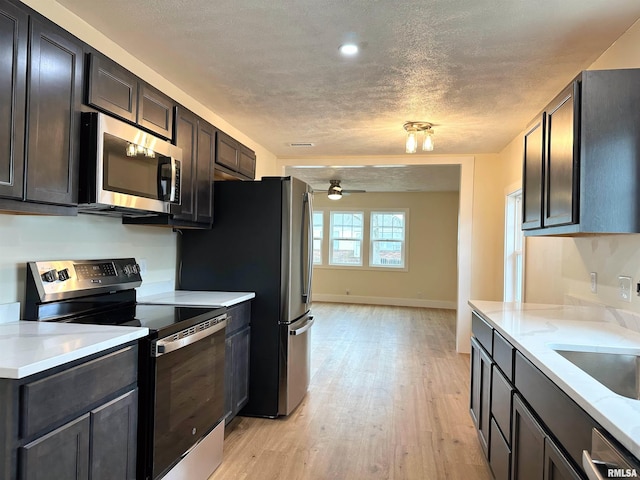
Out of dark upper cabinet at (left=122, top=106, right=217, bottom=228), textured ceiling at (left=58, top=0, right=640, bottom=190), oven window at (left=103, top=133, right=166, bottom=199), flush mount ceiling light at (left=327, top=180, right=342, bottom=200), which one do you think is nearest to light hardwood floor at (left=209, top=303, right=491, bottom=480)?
dark upper cabinet at (left=122, top=106, right=217, bottom=228)

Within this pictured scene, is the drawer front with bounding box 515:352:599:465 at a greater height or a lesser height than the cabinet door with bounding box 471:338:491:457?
greater

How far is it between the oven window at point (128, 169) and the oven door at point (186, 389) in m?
0.76

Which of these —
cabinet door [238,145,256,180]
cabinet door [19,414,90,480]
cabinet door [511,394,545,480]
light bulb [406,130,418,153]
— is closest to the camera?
cabinet door [19,414,90,480]

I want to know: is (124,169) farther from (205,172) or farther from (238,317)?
(238,317)

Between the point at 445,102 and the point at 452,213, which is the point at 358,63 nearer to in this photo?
the point at 445,102

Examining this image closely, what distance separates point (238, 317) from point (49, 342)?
1464 mm

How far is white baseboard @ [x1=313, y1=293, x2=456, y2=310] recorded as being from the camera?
8.92 meters

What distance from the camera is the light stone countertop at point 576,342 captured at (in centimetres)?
102

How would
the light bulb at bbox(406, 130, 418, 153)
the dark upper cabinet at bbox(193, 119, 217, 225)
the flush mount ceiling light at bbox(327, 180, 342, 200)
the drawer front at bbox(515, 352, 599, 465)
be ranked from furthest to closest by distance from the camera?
1. the flush mount ceiling light at bbox(327, 180, 342, 200)
2. the light bulb at bbox(406, 130, 418, 153)
3. the dark upper cabinet at bbox(193, 119, 217, 225)
4. the drawer front at bbox(515, 352, 599, 465)

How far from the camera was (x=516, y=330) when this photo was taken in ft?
6.47

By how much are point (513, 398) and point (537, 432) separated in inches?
13.2

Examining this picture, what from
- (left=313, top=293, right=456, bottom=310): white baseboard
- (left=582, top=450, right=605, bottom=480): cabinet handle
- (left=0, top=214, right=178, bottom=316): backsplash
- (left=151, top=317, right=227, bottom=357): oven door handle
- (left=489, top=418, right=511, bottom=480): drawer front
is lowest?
(left=313, top=293, right=456, bottom=310): white baseboard

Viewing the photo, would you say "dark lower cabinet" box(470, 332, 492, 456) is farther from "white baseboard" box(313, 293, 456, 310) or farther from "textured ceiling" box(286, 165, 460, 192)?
"white baseboard" box(313, 293, 456, 310)

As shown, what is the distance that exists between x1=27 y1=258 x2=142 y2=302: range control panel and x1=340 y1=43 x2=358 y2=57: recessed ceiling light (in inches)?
70.5
